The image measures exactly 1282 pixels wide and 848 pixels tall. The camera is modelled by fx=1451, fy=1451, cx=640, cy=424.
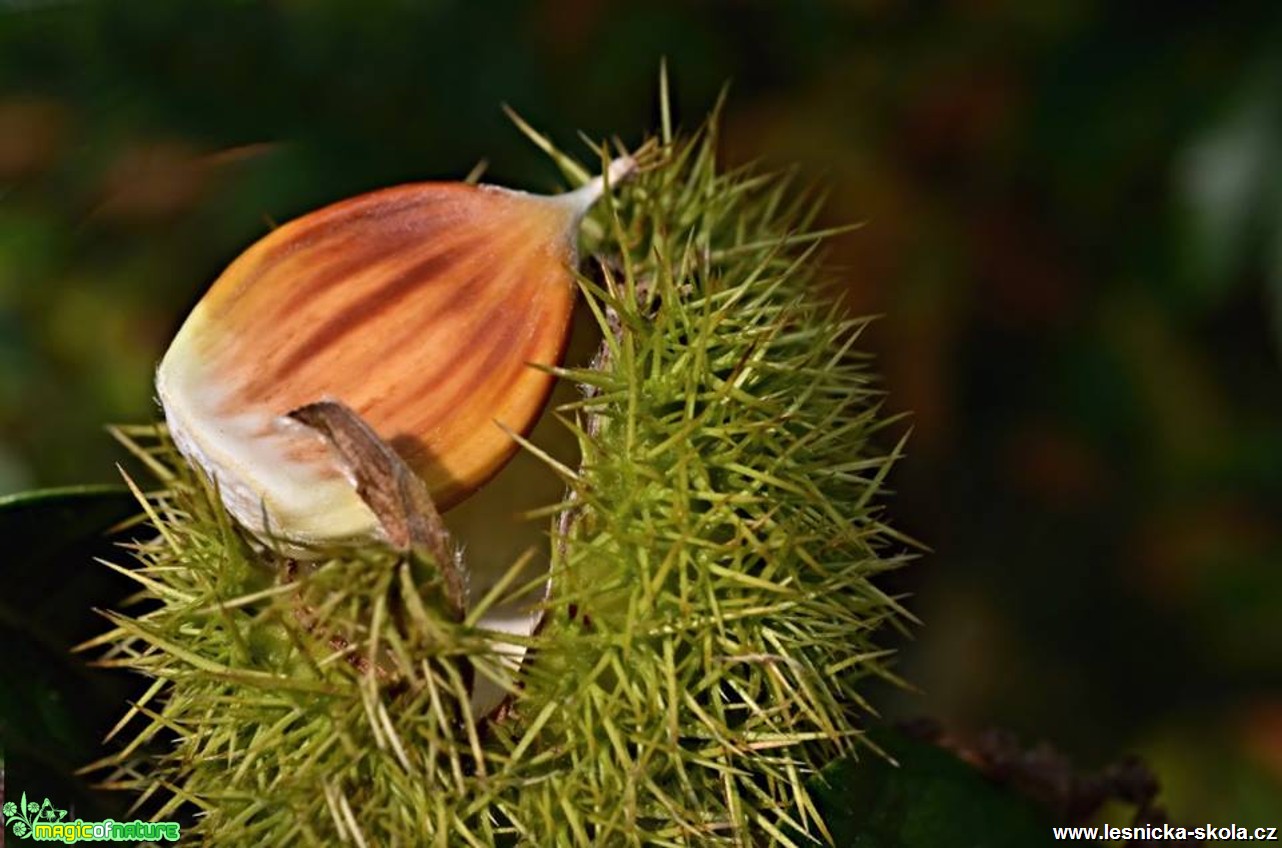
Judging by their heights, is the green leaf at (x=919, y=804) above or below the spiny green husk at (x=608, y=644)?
below

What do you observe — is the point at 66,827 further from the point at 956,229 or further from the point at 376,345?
the point at 956,229

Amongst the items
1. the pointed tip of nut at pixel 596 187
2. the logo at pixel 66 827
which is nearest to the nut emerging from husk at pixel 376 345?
the pointed tip of nut at pixel 596 187

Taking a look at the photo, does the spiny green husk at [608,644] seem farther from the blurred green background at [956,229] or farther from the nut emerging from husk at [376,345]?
the blurred green background at [956,229]

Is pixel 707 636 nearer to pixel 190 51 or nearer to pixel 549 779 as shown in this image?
pixel 549 779

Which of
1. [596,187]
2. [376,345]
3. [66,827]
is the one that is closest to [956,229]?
[596,187]

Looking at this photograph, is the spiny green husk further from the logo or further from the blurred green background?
the blurred green background

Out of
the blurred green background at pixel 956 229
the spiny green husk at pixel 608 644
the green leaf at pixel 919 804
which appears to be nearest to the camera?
the spiny green husk at pixel 608 644
